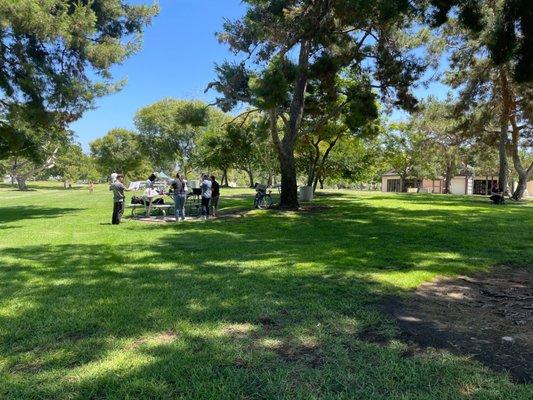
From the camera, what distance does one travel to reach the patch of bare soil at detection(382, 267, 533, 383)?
374cm

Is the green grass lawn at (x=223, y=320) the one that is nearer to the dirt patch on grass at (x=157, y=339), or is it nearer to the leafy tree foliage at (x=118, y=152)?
the dirt patch on grass at (x=157, y=339)

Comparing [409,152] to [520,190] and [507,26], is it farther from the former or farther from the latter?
[507,26]

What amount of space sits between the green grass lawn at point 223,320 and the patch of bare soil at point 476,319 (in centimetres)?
20

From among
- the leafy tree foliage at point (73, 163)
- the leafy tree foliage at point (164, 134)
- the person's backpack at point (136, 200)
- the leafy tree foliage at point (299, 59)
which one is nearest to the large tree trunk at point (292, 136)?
the leafy tree foliage at point (299, 59)

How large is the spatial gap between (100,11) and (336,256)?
15450 mm

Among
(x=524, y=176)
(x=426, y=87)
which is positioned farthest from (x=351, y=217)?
(x=524, y=176)

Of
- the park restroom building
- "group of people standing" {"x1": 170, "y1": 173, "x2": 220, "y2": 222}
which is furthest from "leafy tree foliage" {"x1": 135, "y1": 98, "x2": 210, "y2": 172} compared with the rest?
"group of people standing" {"x1": 170, "y1": 173, "x2": 220, "y2": 222}

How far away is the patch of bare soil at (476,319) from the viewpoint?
3.74m

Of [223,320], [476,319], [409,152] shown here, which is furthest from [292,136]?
[409,152]

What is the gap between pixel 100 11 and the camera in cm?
1795

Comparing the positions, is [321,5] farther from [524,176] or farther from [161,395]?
[524,176]

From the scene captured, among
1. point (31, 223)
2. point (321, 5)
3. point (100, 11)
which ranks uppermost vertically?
point (100, 11)

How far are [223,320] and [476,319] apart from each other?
8.78 ft

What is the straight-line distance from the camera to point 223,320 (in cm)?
446
